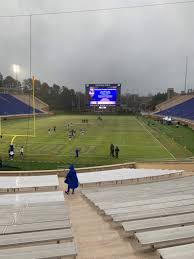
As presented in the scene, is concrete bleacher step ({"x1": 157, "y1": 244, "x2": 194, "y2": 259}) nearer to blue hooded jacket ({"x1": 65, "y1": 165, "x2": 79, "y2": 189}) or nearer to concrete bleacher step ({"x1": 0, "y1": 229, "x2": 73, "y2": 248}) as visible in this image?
concrete bleacher step ({"x1": 0, "y1": 229, "x2": 73, "y2": 248})

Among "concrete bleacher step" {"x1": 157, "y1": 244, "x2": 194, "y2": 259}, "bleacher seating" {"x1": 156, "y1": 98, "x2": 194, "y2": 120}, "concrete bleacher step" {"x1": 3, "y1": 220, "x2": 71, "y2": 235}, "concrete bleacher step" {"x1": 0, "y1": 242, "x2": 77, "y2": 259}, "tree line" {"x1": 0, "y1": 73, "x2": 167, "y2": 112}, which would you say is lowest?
"concrete bleacher step" {"x1": 3, "y1": 220, "x2": 71, "y2": 235}

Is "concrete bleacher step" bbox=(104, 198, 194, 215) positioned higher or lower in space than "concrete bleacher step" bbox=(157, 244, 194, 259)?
lower

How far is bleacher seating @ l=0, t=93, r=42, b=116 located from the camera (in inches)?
2874

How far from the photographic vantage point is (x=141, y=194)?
388 inches

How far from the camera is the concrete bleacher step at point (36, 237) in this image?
582 centimetres

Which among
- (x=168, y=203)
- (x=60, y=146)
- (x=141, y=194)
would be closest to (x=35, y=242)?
(x=168, y=203)

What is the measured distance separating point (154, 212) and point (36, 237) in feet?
9.61

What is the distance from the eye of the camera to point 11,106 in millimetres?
78562

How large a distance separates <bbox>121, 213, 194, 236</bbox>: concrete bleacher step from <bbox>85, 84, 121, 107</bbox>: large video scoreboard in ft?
138

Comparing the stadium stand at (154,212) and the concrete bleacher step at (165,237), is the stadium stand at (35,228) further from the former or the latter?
the concrete bleacher step at (165,237)

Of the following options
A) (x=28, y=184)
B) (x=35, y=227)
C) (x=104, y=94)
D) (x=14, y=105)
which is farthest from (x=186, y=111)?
(x=35, y=227)

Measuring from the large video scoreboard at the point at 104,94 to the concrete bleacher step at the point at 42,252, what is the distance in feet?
144

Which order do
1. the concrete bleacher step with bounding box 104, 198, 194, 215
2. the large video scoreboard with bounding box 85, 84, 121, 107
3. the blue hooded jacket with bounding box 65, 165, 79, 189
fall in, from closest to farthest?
the concrete bleacher step with bounding box 104, 198, 194, 215
the blue hooded jacket with bounding box 65, 165, 79, 189
the large video scoreboard with bounding box 85, 84, 121, 107

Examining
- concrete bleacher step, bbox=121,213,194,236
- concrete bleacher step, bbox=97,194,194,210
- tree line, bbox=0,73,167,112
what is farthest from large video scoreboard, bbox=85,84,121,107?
tree line, bbox=0,73,167,112
